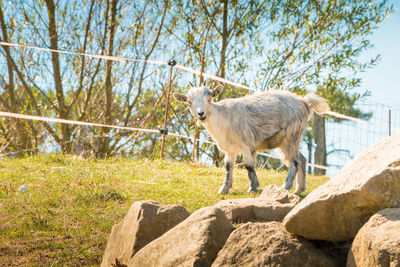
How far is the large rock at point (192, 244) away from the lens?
2.94 meters

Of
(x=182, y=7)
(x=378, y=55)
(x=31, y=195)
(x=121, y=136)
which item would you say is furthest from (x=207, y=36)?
(x=31, y=195)

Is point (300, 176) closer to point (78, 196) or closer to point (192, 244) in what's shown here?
point (78, 196)

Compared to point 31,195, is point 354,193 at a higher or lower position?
higher

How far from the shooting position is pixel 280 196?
4.53 m

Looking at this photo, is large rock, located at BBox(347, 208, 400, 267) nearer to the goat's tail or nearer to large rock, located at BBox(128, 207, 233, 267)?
large rock, located at BBox(128, 207, 233, 267)

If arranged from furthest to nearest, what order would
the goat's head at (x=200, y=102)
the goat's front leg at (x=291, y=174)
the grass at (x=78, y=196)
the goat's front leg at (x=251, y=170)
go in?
the goat's front leg at (x=291, y=174), the goat's front leg at (x=251, y=170), the goat's head at (x=200, y=102), the grass at (x=78, y=196)

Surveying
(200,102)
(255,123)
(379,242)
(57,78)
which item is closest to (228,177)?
(255,123)

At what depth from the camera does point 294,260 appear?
2.79 m

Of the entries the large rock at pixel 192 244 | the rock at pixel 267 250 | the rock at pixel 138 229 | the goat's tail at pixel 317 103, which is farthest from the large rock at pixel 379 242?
the goat's tail at pixel 317 103

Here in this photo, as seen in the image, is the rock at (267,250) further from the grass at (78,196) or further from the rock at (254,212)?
the grass at (78,196)

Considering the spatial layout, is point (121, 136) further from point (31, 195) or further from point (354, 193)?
point (354, 193)

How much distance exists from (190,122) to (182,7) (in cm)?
292

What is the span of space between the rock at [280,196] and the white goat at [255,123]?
146cm

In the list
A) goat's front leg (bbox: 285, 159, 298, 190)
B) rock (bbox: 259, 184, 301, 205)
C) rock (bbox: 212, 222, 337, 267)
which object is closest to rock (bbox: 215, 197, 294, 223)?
rock (bbox: 259, 184, 301, 205)
